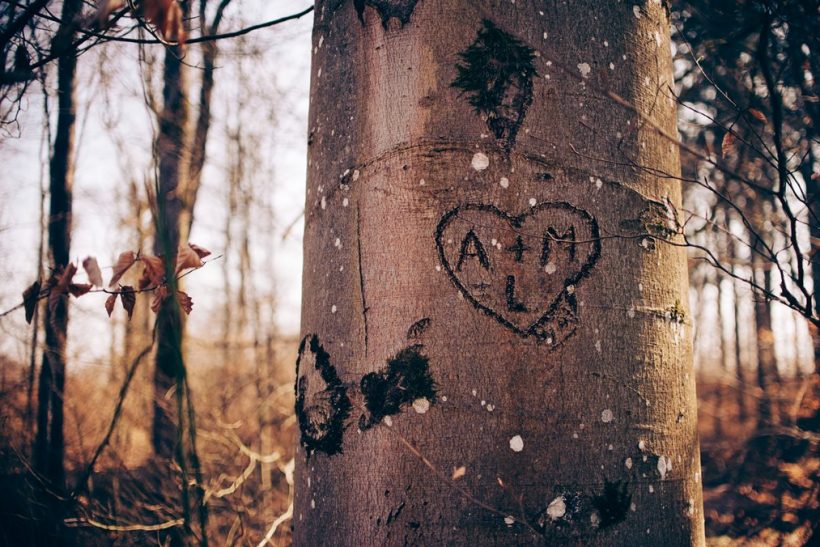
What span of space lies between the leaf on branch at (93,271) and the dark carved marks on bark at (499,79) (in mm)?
1136

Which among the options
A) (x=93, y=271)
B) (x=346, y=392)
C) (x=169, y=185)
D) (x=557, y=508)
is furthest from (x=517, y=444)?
(x=169, y=185)

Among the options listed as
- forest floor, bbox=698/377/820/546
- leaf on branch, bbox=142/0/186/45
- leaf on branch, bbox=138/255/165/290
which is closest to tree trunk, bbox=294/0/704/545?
leaf on branch, bbox=142/0/186/45

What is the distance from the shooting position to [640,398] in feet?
3.77

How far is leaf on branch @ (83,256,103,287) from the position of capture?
1585 millimetres

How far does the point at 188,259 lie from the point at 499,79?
108cm

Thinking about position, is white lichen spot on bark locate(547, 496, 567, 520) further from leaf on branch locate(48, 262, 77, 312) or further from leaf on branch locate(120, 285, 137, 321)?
leaf on branch locate(48, 262, 77, 312)

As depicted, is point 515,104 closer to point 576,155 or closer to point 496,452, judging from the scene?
point 576,155

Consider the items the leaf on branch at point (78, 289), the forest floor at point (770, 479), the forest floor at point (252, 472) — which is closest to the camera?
the leaf on branch at point (78, 289)

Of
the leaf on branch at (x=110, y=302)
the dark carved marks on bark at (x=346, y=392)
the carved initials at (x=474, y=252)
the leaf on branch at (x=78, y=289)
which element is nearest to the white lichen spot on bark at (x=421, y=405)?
the dark carved marks on bark at (x=346, y=392)

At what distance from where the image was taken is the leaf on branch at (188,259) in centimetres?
172

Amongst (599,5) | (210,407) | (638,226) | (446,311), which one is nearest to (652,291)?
(638,226)

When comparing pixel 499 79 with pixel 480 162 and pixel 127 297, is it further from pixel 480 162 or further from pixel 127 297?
pixel 127 297

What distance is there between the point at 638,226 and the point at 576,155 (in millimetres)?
212

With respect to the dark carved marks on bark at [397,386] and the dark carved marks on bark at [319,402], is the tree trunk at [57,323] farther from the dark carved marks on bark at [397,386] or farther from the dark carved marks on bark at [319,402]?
the dark carved marks on bark at [397,386]
